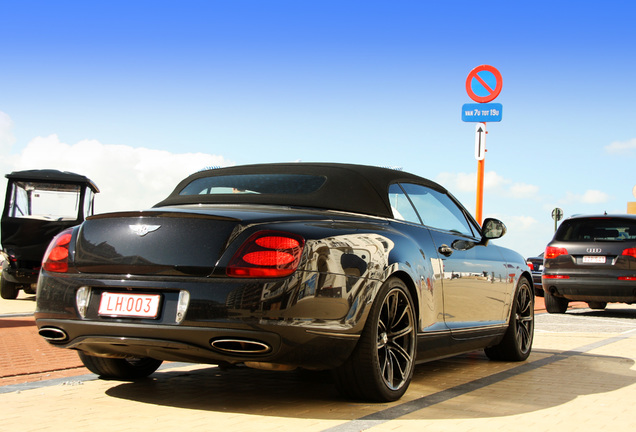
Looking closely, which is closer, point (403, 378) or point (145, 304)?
point (145, 304)

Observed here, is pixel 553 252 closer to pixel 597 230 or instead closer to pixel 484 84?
pixel 597 230

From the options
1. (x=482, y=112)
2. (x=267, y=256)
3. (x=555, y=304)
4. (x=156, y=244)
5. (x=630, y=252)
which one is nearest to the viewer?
(x=267, y=256)

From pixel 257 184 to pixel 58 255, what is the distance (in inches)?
58.2

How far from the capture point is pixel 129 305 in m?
4.58

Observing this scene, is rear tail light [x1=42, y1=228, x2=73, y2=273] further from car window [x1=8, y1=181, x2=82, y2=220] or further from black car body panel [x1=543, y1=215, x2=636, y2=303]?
car window [x1=8, y1=181, x2=82, y2=220]

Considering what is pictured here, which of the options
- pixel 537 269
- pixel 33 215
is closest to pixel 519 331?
pixel 33 215

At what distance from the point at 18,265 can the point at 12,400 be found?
1232 centimetres

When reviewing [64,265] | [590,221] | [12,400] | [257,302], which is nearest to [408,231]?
[257,302]

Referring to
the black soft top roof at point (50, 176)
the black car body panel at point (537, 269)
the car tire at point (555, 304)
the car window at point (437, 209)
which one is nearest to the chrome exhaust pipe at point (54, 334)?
the car window at point (437, 209)

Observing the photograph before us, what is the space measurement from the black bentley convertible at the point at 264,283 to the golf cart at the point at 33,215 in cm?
1176

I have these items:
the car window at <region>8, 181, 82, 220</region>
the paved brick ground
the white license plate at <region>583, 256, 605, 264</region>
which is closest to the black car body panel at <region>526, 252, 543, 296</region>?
the white license plate at <region>583, 256, 605, 264</region>

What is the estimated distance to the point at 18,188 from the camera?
18.4m

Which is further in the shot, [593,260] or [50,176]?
[50,176]

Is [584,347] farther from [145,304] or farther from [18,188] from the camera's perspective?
[18,188]
